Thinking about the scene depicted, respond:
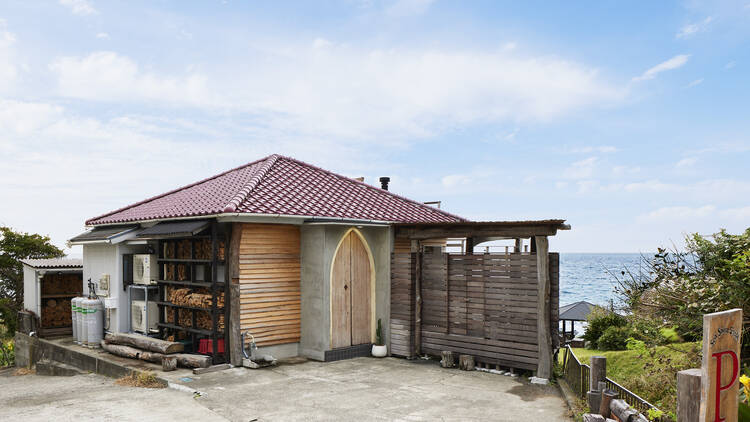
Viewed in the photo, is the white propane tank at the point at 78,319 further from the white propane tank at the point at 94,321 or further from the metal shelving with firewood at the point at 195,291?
the metal shelving with firewood at the point at 195,291

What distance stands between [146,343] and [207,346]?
4.82 ft

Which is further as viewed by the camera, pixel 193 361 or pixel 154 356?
pixel 154 356

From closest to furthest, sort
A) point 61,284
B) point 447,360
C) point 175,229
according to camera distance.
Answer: point 447,360 → point 175,229 → point 61,284

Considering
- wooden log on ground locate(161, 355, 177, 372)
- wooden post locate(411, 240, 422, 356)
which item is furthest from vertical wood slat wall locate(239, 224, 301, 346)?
wooden post locate(411, 240, 422, 356)

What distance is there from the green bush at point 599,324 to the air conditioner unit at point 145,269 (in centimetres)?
1123

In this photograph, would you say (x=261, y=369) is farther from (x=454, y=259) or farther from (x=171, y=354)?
(x=454, y=259)

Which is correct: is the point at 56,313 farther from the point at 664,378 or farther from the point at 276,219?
the point at 664,378

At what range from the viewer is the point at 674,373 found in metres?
7.93

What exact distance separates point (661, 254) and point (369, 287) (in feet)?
20.3

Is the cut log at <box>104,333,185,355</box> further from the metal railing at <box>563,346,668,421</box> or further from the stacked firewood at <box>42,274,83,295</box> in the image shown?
the metal railing at <box>563,346,668,421</box>

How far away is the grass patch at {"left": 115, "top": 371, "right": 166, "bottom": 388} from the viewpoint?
1007cm

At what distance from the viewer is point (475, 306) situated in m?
11.3

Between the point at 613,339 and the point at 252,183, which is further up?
the point at 252,183

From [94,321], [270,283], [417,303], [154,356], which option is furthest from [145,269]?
[417,303]
